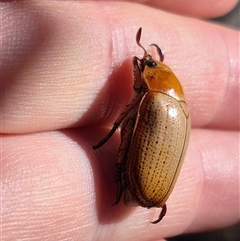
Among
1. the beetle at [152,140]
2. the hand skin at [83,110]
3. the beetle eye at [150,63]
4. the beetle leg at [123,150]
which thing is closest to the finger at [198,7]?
the hand skin at [83,110]

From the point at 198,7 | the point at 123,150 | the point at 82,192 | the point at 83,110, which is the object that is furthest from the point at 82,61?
the point at 198,7

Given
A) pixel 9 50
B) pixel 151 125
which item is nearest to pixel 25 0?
pixel 9 50

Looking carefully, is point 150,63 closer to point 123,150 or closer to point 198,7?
point 123,150

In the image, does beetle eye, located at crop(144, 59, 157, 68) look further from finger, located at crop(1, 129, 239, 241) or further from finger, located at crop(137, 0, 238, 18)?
finger, located at crop(137, 0, 238, 18)

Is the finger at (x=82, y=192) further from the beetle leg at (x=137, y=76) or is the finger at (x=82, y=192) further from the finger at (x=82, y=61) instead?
the beetle leg at (x=137, y=76)

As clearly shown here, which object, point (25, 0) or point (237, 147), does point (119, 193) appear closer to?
point (25, 0)

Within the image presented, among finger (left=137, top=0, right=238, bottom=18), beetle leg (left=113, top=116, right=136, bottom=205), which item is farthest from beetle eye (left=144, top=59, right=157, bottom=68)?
Answer: finger (left=137, top=0, right=238, bottom=18)
